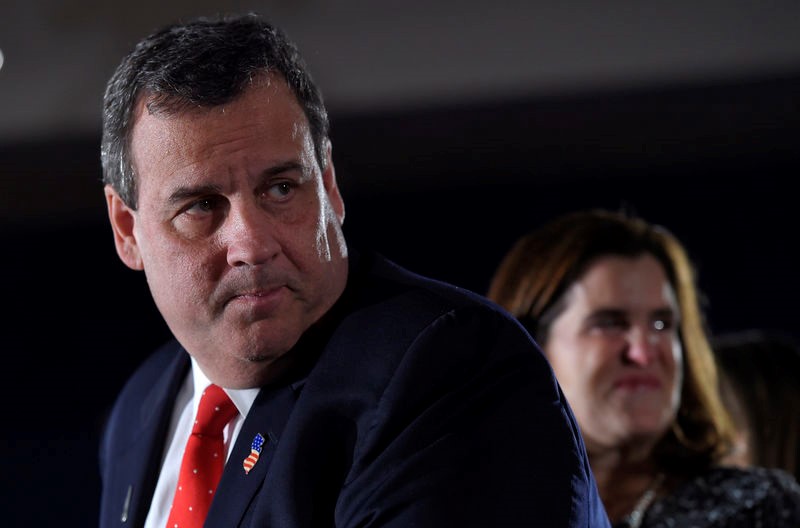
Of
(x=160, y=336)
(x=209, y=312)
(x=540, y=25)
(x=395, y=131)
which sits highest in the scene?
(x=540, y=25)

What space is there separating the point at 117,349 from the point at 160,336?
0.23 metres

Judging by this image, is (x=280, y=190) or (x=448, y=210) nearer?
(x=280, y=190)

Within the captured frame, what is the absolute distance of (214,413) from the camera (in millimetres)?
1293

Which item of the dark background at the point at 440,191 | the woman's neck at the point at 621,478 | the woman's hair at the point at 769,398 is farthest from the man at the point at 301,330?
the dark background at the point at 440,191

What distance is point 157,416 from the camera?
1438 millimetres

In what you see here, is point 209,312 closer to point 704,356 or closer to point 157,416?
point 157,416

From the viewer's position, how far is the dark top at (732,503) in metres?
1.95

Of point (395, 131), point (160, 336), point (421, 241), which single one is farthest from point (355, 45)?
point (160, 336)

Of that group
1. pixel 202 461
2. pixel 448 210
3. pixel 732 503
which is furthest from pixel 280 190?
pixel 448 210

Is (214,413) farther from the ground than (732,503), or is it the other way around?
(214,413)

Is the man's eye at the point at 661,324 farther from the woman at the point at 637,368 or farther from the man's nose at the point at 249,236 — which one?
the man's nose at the point at 249,236

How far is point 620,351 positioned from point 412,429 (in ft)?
3.69

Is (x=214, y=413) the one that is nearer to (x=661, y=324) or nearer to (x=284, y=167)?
(x=284, y=167)

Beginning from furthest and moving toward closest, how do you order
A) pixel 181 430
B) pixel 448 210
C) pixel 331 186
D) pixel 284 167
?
pixel 448 210 → pixel 181 430 → pixel 331 186 → pixel 284 167
